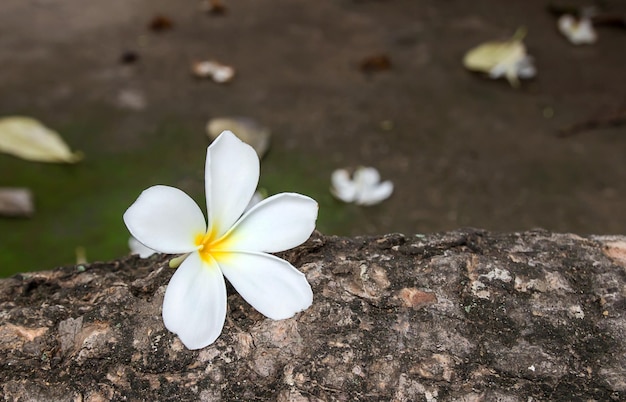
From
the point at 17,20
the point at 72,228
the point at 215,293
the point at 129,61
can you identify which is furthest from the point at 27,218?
the point at 215,293

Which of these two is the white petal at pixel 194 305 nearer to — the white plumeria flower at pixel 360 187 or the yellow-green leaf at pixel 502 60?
the white plumeria flower at pixel 360 187

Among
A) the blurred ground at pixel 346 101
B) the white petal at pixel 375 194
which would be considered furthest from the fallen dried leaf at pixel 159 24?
the white petal at pixel 375 194

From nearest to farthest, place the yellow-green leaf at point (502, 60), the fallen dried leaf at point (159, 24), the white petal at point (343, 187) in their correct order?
the white petal at point (343, 187) < the yellow-green leaf at point (502, 60) < the fallen dried leaf at point (159, 24)

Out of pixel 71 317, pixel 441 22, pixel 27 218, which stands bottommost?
pixel 27 218

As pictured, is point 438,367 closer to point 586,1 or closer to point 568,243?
point 568,243

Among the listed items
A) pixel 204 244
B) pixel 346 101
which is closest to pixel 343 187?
pixel 346 101
